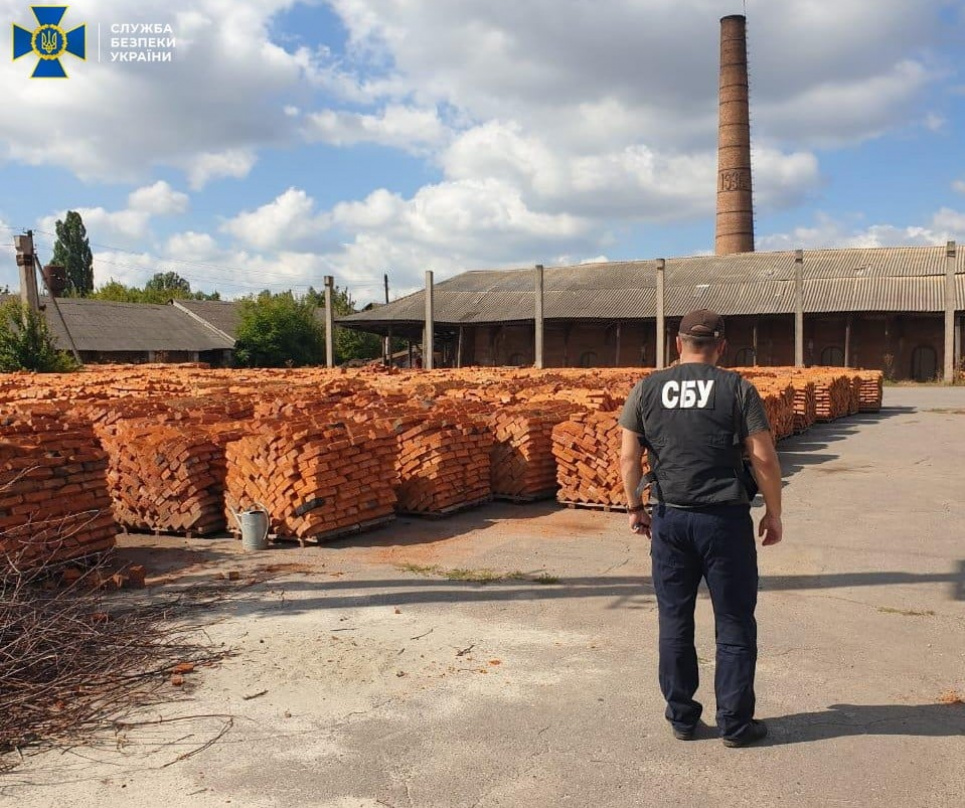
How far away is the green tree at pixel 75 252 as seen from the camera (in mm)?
77812

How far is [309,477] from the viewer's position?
26.5ft

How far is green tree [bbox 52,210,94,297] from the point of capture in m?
77.8

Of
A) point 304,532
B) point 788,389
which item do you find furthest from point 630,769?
point 788,389

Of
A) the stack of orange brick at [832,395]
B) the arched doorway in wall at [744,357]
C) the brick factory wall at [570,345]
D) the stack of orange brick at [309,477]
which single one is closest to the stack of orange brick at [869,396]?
the stack of orange brick at [832,395]

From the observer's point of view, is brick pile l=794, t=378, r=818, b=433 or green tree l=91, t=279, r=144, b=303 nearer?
brick pile l=794, t=378, r=818, b=433

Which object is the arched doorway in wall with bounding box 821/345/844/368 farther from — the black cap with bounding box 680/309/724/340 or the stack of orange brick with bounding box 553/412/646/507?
the black cap with bounding box 680/309/724/340

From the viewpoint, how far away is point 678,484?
3895mm

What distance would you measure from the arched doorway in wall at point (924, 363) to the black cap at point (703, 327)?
41349 mm

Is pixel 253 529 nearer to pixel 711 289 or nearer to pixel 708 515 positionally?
pixel 708 515

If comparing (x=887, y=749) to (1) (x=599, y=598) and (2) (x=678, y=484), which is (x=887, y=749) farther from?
(1) (x=599, y=598)

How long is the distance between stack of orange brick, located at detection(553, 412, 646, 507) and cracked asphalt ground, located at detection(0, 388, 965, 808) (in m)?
1.31

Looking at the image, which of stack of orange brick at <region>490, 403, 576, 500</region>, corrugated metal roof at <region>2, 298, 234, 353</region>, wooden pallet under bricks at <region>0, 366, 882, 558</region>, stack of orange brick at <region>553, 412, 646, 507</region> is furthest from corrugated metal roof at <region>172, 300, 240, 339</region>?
stack of orange brick at <region>553, 412, 646, 507</region>

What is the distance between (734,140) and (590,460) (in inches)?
1994

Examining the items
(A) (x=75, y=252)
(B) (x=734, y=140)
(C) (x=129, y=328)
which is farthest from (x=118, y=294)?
(B) (x=734, y=140)
